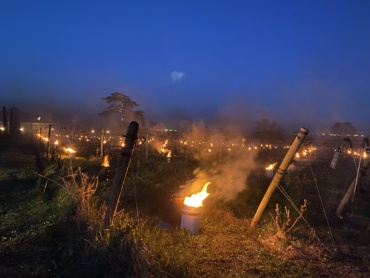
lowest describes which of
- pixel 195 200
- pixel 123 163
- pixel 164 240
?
pixel 164 240

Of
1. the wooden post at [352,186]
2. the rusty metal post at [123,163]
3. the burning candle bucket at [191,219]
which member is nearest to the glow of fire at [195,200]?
the burning candle bucket at [191,219]

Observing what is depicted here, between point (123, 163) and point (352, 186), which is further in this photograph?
point (352, 186)

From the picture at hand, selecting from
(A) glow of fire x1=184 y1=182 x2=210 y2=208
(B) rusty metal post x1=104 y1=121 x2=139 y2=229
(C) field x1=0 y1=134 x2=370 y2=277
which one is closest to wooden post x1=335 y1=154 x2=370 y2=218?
(C) field x1=0 y1=134 x2=370 y2=277

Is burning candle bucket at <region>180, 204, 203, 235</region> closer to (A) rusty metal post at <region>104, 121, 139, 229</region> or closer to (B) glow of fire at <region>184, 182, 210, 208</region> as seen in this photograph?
(B) glow of fire at <region>184, 182, 210, 208</region>

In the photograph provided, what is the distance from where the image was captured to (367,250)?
6.48 metres

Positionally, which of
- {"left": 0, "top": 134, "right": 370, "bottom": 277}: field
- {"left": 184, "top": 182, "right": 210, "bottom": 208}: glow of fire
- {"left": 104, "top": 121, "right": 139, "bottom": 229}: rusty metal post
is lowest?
{"left": 0, "top": 134, "right": 370, "bottom": 277}: field

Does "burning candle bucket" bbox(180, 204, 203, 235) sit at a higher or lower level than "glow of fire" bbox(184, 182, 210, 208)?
lower

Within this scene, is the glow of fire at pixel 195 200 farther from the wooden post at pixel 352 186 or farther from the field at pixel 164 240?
the wooden post at pixel 352 186

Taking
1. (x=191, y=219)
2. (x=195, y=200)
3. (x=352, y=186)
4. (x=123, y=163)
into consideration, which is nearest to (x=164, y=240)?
(x=191, y=219)

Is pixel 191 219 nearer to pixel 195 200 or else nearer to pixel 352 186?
pixel 195 200

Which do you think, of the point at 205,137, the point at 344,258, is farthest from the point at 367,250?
the point at 205,137

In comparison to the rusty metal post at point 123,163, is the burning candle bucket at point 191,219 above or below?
below

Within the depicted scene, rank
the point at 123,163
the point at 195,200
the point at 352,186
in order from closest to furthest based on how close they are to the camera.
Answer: the point at 123,163
the point at 195,200
the point at 352,186

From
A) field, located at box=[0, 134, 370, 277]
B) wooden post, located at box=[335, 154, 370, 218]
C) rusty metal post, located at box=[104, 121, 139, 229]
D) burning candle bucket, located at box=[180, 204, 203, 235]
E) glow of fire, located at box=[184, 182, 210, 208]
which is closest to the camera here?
field, located at box=[0, 134, 370, 277]
